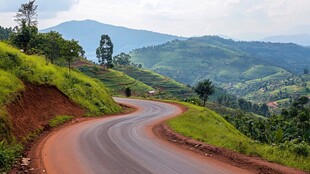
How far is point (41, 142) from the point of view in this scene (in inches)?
819

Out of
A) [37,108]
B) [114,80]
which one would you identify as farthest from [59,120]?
[114,80]

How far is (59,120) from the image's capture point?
29547 millimetres

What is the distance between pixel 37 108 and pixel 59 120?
276cm

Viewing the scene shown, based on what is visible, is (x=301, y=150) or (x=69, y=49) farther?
(x=69, y=49)

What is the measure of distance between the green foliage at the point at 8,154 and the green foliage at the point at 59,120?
9701mm

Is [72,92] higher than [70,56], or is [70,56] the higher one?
[70,56]

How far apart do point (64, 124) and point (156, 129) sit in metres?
8.60

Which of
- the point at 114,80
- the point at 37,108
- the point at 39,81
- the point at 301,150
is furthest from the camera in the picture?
the point at 114,80

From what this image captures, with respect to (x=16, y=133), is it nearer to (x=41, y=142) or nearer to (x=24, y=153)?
(x=41, y=142)

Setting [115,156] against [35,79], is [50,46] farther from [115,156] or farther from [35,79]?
[115,156]

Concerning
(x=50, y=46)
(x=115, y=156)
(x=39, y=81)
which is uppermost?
(x=50, y=46)

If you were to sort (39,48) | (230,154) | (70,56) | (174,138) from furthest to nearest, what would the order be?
1. (39,48)
2. (70,56)
3. (174,138)
4. (230,154)

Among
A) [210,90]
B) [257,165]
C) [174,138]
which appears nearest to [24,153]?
[174,138]

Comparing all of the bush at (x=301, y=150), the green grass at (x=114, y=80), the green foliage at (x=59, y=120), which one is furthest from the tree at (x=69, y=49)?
the green grass at (x=114, y=80)
